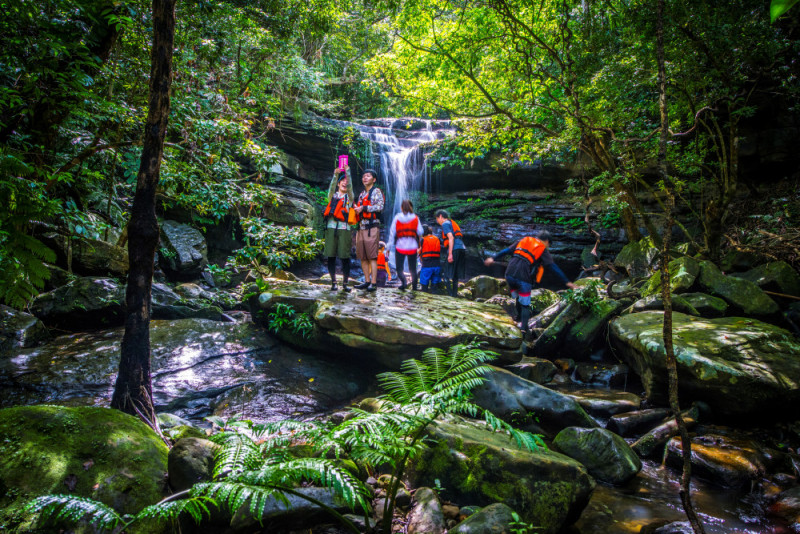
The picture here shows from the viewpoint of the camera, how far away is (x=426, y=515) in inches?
102

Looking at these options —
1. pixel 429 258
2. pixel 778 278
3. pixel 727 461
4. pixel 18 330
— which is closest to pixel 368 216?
pixel 429 258

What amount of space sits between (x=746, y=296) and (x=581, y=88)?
4964mm

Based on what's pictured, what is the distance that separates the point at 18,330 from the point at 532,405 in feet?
24.8

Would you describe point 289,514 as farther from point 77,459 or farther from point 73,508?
point 77,459

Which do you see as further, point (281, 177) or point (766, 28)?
point (281, 177)

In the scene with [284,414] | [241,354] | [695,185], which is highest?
[695,185]

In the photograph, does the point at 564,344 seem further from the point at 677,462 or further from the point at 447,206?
the point at 447,206

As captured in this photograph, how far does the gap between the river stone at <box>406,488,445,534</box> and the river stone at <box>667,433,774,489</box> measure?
10.2 ft

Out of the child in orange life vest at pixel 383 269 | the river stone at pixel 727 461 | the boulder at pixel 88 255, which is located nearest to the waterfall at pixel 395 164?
the child in orange life vest at pixel 383 269

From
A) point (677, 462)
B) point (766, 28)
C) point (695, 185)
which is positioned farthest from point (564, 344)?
point (766, 28)

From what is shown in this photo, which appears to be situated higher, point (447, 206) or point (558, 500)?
point (447, 206)

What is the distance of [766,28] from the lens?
5973 mm

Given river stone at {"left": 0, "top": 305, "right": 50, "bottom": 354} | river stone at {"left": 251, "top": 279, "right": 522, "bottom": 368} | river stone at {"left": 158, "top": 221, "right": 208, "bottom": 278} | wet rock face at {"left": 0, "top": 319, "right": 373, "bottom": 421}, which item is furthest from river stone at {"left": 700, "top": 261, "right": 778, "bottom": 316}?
river stone at {"left": 158, "top": 221, "right": 208, "bottom": 278}

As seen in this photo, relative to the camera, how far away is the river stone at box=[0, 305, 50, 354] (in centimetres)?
532
